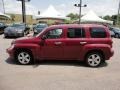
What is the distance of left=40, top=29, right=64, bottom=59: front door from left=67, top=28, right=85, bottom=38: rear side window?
1.05 feet

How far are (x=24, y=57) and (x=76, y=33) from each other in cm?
227

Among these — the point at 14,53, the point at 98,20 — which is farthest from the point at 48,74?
the point at 98,20

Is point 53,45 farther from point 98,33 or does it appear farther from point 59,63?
point 98,33

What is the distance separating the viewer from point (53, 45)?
9.27 meters

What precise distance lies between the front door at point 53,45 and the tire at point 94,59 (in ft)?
3.62

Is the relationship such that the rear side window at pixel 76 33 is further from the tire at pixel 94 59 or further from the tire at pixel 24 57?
the tire at pixel 24 57

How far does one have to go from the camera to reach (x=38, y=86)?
21.8 feet

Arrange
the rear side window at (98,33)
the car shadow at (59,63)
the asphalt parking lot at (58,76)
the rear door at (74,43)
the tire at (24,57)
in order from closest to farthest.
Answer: the asphalt parking lot at (58,76)
the rear door at (74,43)
the rear side window at (98,33)
the tire at (24,57)
the car shadow at (59,63)

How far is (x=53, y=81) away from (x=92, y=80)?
1.22 m

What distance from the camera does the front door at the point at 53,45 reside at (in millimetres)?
9266

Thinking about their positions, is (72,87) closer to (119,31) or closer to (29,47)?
(29,47)

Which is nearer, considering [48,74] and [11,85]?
[11,85]

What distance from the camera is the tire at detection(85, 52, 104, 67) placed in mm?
9358

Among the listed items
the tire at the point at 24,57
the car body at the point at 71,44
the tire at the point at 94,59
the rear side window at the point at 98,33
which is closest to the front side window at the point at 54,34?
the car body at the point at 71,44
